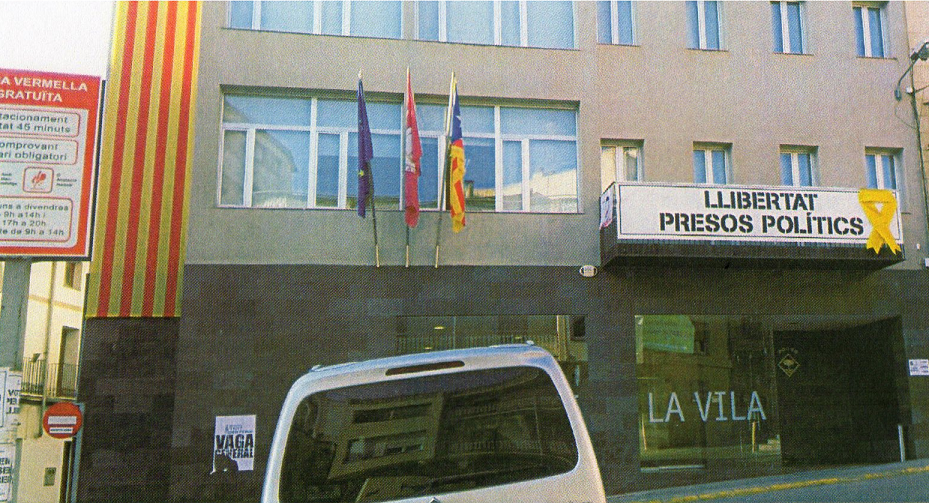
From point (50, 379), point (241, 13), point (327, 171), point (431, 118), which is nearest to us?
point (327, 171)

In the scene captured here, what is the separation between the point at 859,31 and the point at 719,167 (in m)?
4.09

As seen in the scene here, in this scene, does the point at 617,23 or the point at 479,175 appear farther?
the point at 617,23

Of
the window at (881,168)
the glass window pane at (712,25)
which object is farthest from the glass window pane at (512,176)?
the window at (881,168)

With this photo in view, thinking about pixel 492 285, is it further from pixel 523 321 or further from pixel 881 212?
pixel 881 212

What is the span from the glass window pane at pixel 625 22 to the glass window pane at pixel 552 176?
228 centimetres

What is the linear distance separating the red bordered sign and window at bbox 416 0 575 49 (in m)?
6.53

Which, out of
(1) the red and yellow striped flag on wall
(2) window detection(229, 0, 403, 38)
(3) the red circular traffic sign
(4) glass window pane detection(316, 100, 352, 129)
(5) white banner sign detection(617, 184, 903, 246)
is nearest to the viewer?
(3) the red circular traffic sign

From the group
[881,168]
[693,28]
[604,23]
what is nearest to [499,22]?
[604,23]

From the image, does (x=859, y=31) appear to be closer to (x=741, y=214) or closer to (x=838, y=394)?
(x=741, y=214)

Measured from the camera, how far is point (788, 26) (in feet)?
48.4

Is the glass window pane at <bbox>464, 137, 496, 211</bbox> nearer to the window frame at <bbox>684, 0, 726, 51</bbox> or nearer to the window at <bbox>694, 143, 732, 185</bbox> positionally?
the window at <bbox>694, 143, 732, 185</bbox>

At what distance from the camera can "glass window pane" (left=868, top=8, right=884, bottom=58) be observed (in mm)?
14906

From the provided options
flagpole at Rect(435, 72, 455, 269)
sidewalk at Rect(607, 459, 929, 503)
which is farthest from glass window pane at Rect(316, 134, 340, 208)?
sidewalk at Rect(607, 459, 929, 503)

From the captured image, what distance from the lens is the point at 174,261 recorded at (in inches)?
498
